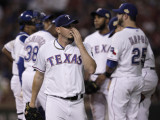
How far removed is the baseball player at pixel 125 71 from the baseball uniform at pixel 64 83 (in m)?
0.83

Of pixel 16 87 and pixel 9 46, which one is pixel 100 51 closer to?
pixel 16 87

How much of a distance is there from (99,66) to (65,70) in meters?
1.92

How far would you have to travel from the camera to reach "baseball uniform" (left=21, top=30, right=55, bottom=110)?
6.02 metres

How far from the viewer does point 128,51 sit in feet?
18.0

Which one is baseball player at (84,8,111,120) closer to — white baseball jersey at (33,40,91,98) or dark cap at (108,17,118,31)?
dark cap at (108,17,118,31)

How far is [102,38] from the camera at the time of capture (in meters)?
6.70

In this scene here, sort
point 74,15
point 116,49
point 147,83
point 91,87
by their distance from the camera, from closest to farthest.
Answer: point 116,49 < point 147,83 < point 91,87 < point 74,15

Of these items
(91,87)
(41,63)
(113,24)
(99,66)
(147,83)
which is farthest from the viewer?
(113,24)

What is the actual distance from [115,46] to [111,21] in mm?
1311

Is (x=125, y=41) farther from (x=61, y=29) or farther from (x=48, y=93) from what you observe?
(x=48, y=93)

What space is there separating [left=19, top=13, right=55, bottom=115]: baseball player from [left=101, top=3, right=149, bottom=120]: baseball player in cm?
115

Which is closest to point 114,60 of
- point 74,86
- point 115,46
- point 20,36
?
point 115,46

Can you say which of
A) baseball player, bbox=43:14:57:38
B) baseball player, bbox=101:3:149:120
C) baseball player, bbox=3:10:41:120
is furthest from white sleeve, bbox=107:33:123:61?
baseball player, bbox=3:10:41:120

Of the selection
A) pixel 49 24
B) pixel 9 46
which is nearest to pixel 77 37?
pixel 49 24
